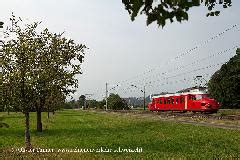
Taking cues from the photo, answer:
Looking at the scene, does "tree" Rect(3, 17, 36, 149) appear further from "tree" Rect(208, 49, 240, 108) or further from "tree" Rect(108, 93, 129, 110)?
"tree" Rect(108, 93, 129, 110)

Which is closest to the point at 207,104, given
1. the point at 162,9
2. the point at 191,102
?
the point at 191,102

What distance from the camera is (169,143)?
915 inches

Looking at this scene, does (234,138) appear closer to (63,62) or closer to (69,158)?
(69,158)

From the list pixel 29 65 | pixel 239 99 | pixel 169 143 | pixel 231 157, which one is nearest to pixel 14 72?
pixel 29 65

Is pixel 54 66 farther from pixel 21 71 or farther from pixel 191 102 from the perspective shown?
pixel 191 102

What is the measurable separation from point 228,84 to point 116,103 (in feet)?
173

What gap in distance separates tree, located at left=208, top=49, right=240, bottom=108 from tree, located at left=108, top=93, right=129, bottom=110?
43947 millimetres

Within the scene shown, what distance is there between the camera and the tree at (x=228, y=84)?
88.6 metres

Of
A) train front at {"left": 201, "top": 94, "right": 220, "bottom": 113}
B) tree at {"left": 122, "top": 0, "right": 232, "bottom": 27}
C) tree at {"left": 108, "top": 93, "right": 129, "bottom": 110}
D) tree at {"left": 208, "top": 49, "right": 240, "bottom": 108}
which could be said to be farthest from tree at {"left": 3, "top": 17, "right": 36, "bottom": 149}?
tree at {"left": 108, "top": 93, "right": 129, "bottom": 110}

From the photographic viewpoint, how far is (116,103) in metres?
135

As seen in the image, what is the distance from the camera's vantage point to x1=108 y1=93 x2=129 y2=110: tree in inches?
5276

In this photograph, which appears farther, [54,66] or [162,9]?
[54,66]

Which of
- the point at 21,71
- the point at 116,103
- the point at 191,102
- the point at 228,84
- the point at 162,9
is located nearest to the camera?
the point at 162,9

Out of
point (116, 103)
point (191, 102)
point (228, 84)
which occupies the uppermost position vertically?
point (228, 84)
